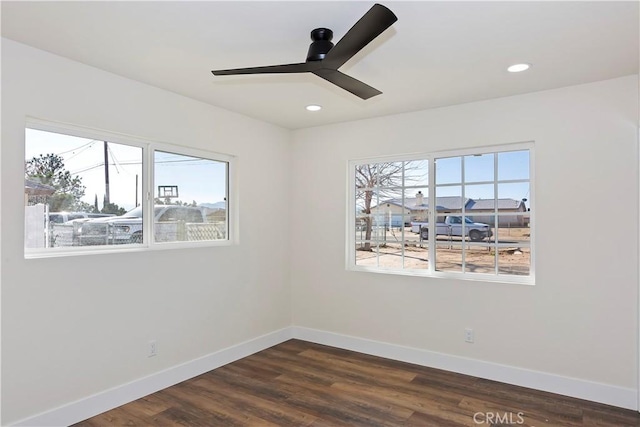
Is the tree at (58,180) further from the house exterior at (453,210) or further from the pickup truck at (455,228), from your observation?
the pickup truck at (455,228)

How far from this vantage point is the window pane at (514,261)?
3469 millimetres

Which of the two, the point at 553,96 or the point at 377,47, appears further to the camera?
the point at 553,96

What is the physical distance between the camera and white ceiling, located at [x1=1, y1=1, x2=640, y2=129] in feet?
6.86

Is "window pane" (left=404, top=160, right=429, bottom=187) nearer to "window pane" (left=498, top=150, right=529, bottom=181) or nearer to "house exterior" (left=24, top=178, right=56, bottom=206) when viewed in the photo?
"window pane" (left=498, top=150, right=529, bottom=181)

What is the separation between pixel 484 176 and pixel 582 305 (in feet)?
4.40

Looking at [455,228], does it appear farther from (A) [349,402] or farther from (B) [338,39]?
(B) [338,39]

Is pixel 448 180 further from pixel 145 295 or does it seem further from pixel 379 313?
pixel 145 295

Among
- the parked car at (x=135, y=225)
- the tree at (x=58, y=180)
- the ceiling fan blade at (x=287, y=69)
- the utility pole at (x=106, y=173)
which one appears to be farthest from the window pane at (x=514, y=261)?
the tree at (x=58, y=180)

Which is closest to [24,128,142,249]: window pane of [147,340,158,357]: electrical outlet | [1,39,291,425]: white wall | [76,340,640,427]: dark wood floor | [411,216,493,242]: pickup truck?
[1,39,291,425]: white wall

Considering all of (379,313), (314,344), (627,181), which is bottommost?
(314,344)

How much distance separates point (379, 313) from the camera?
164 inches

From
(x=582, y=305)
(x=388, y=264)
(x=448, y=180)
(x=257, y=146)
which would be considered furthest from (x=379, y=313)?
(x=257, y=146)

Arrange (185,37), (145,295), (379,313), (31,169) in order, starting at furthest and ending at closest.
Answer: (379,313) < (145,295) < (31,169) < (185,37)

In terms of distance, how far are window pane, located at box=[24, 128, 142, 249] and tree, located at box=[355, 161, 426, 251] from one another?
231 cm
